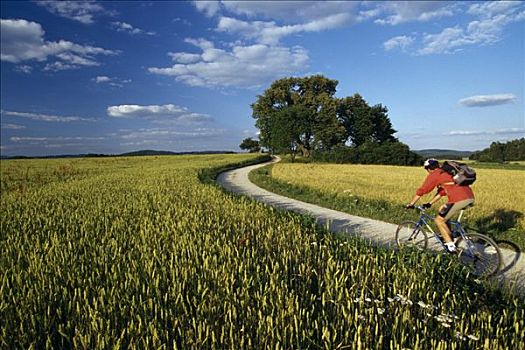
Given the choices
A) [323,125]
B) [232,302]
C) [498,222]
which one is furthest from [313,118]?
[232,302]

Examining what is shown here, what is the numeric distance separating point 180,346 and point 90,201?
8.91 metres

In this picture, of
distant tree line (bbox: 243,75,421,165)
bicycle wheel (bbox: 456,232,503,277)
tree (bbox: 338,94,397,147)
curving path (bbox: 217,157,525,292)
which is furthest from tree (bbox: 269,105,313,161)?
bicycle wheel (bbox: 456,232,503,277)

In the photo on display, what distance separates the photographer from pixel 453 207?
624 centimetres

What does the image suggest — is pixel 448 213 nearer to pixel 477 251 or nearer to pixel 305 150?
pixel 477 251

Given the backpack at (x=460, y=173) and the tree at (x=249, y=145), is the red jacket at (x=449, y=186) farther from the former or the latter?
the tree at (x=249, y=145)

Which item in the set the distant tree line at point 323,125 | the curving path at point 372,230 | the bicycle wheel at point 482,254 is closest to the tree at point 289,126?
the distant tree line at point 323,125

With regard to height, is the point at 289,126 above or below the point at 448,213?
above

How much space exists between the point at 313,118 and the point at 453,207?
56.4m

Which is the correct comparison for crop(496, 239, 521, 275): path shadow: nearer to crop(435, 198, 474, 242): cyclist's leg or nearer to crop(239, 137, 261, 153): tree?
crop(435, 198, 474, 242): cyclist's leg

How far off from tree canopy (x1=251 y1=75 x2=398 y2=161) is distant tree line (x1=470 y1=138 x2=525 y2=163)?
2542cm

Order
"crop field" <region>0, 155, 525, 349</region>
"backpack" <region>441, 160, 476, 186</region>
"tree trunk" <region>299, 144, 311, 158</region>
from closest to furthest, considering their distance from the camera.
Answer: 1. "crop field" <region>0, 155, 525, 349</region>
2. "backpack" <region>441, 160, 476, 186</region>
3. "tree trunk" <region>299, 144, 311, 158</region>

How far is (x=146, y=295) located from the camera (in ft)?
10.8

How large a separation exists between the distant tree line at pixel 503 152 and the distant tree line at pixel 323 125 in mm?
25050

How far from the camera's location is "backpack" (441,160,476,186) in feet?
19.9
